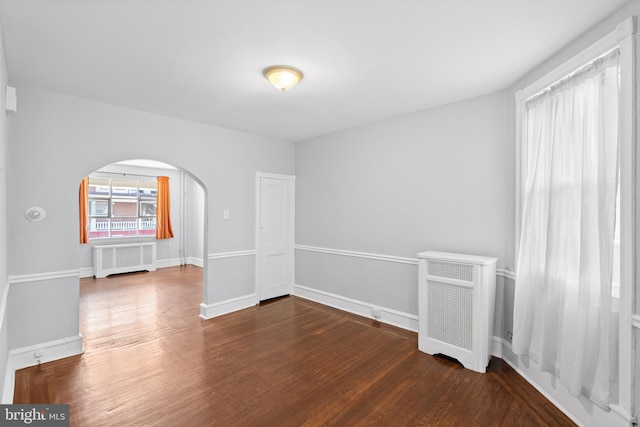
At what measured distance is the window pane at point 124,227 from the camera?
7086 millimetres

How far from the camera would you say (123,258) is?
22.2 feet

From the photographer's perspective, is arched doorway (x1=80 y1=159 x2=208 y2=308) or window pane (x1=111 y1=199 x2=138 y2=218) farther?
window pane (x1=111 y1=199 x2=138 y2=218)

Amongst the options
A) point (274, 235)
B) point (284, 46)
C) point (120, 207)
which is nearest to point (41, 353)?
point (274, 235)

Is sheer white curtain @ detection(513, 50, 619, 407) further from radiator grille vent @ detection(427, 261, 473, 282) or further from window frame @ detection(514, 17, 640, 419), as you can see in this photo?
radiator grille vent @ detection(427, 261, 473, 282)

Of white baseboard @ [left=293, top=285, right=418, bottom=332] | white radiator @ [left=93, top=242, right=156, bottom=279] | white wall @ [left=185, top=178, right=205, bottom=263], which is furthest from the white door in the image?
white radiator @ [left=93, top=242, right=156, bottom=279]

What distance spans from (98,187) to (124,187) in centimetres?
52

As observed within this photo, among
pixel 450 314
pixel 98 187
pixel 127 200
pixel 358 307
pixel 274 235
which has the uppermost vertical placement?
pixel 98 187

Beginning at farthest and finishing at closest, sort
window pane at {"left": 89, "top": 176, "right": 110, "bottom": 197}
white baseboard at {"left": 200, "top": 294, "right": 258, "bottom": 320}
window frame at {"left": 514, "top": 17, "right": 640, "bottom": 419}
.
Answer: window pane at {"left": 89, "top": 176, "right": 110, "bottom": 197}, white baseboard at {"left": 200, "top": 294, "right": 258, "bottom": 320}, window frame at {"left": 514, "top": 17, "right": 640, "bottom": 419}

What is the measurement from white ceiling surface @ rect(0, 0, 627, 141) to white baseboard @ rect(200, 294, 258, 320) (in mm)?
2625

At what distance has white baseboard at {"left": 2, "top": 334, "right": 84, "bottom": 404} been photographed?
2666mm

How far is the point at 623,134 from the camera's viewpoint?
1.69m

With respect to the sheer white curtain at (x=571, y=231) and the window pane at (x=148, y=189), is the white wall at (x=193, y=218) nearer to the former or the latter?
Result: the window pane at (x=148, y=189)

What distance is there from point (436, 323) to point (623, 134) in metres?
2.12

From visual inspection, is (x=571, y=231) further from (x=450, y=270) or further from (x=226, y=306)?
(x=226, y=306)
